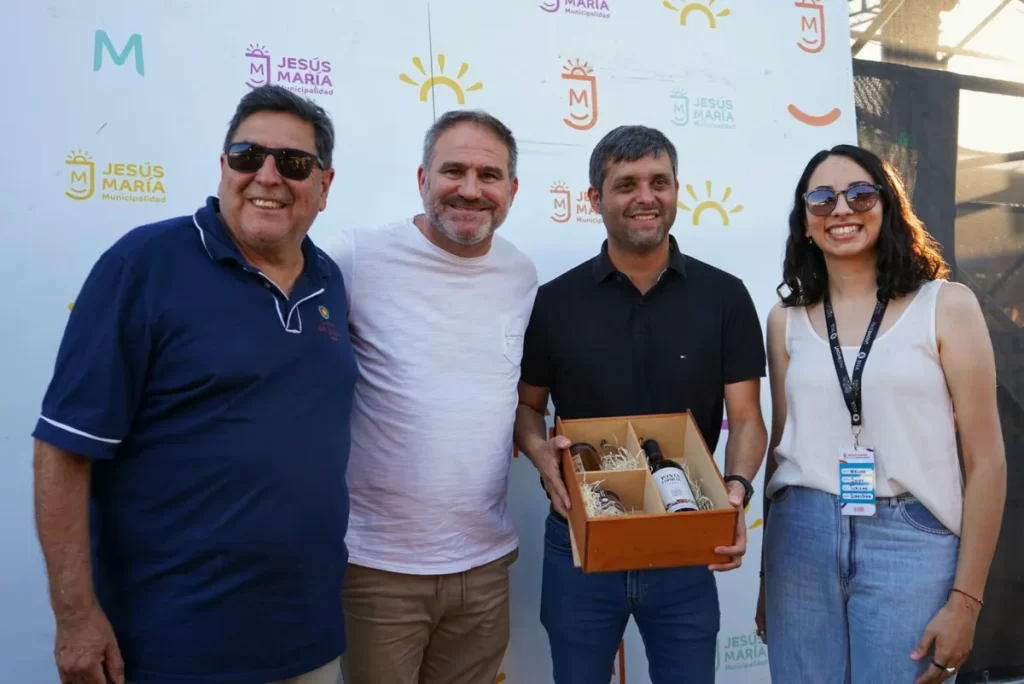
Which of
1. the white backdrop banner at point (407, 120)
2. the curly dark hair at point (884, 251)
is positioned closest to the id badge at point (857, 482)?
the curly dark hair at point (884, 251)

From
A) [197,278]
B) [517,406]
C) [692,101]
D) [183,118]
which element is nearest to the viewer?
[197,278]

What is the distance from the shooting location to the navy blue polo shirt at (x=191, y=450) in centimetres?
146

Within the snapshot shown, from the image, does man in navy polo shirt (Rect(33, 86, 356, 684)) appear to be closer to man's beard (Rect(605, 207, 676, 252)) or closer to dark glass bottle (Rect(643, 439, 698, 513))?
dark glass bottle (Rect(643, 439, 698, 513))

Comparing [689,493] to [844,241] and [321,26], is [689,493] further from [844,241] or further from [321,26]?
[321,26]

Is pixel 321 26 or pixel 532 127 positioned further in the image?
pixel 532 127

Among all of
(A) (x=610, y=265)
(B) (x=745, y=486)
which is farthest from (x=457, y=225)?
(B) (x=745, y=486)

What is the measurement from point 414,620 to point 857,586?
4.22 feet

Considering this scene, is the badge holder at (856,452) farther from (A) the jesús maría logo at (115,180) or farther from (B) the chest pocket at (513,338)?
(A) the jesús maría logo at (115,180)

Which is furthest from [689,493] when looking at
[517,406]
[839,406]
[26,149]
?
[26,149]

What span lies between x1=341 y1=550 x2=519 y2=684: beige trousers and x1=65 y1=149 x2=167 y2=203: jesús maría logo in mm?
1589

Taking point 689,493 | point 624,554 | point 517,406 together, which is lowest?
point 624,554

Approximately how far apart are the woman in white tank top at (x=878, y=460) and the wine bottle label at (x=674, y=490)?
16.2 inches

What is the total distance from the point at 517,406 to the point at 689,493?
0.72m

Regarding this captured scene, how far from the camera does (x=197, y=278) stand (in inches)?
62.3
